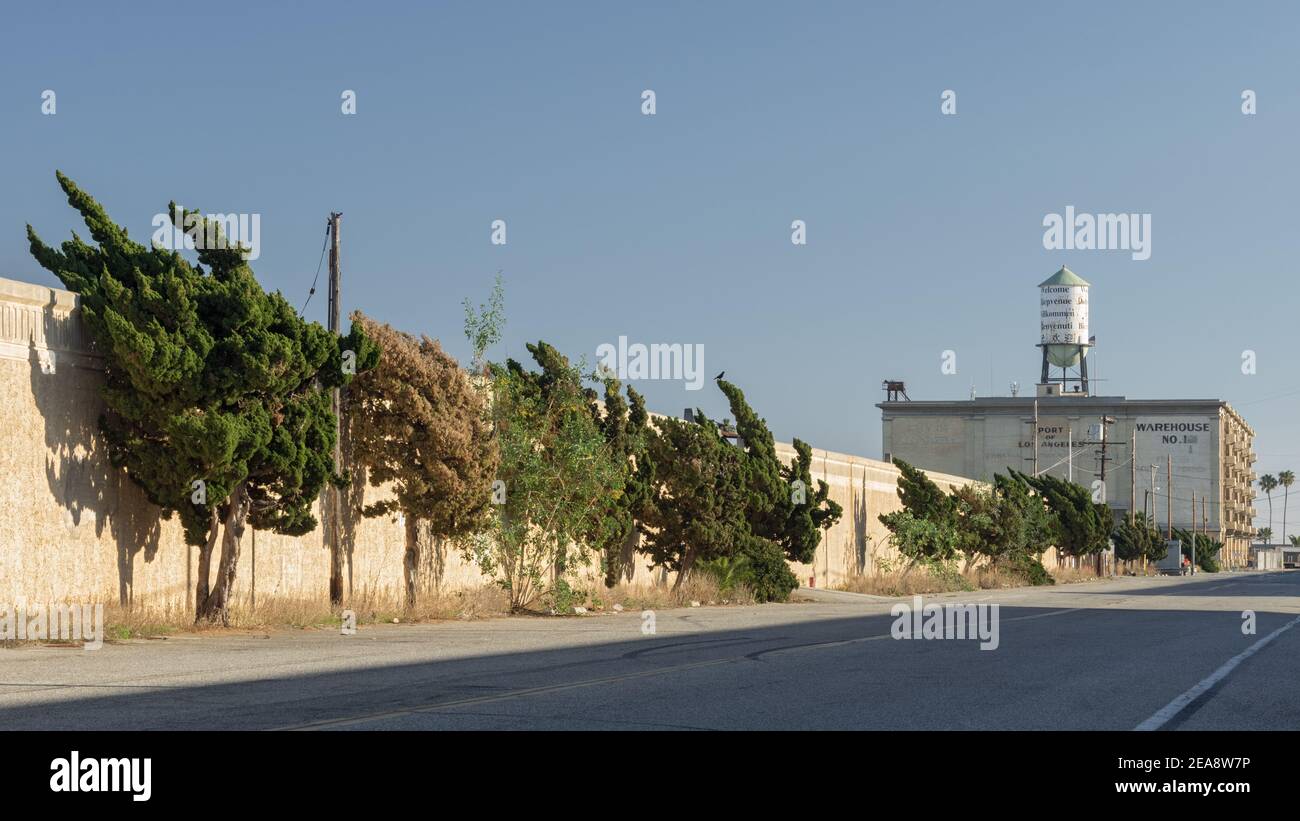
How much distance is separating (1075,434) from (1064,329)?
386 inches

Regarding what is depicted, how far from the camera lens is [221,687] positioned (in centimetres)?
1338

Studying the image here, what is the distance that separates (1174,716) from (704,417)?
89.1ft

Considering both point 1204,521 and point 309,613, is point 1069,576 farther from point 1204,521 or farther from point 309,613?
point 1204,521

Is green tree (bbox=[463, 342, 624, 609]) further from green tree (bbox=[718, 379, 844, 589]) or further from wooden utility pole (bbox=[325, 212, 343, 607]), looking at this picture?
green tree (bbox=[718, 379, 844, 589])

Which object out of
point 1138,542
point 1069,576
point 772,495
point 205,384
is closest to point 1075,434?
point 1138,542

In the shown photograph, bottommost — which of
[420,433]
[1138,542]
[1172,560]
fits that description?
[1172,560]

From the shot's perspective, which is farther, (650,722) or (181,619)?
(181,619)

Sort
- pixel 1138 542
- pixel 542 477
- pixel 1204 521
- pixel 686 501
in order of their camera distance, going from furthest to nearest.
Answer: pixel 1204 521, pixel 1138 542, pixel 686 501, pixel 542 477

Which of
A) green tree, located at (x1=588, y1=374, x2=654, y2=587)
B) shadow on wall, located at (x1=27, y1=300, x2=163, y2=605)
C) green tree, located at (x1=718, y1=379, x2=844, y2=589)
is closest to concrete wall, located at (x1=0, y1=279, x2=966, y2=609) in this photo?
shadow on wall, located at (x1=27, y1=300, x2=163, y2=605)

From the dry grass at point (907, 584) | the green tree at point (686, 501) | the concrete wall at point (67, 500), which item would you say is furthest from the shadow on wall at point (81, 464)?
the dry grass at point (907, 584)

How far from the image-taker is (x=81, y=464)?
2075 centimetres

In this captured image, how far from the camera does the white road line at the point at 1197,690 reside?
11.3 m

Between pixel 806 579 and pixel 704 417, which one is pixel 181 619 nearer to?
pixel 704 417
